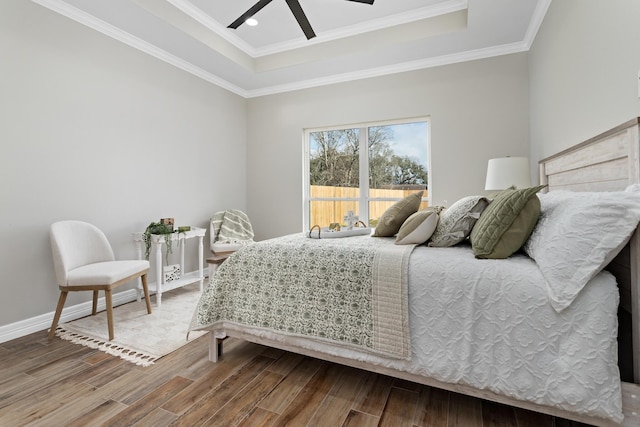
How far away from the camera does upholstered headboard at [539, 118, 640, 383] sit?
45.8 inches

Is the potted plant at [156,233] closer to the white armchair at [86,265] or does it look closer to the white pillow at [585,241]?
the white armchair at [86,265]

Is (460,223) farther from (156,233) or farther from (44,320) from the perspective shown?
(44,320)

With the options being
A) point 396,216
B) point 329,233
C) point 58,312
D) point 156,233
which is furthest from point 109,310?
point 396,216

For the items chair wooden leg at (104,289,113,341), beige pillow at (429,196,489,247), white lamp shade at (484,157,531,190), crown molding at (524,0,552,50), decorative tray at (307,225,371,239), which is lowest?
chair wooden leg at (104,289,113,341)

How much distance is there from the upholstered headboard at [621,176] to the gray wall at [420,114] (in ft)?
4.53

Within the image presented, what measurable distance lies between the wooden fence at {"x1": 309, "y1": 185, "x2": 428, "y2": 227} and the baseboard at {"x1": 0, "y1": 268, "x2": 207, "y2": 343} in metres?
2.58

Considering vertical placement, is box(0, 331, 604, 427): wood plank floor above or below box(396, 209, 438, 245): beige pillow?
below

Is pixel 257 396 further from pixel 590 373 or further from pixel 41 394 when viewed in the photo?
pixel 590 373

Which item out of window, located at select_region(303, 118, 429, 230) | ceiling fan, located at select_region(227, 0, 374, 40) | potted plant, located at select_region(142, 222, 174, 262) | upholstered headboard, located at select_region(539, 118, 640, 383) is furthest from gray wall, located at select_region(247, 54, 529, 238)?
potted plant, located at select_region(142, 222, 174, 262)

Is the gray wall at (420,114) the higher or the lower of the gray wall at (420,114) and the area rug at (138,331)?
the higher

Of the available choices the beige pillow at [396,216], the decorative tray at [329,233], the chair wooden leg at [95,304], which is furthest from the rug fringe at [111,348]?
the beige pillow at [396,216]

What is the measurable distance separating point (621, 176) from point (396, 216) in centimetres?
123

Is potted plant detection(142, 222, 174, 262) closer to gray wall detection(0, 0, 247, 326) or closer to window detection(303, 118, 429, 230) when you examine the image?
gray wall detection(0, 0, 247, 326)

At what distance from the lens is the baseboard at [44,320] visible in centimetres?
234
